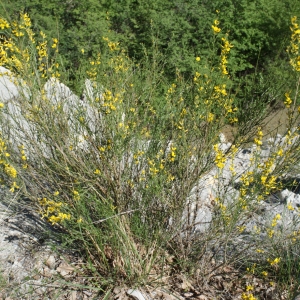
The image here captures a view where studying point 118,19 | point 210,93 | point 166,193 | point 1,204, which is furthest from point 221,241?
point 118,19

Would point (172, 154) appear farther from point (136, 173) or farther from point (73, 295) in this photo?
point (73, 295)

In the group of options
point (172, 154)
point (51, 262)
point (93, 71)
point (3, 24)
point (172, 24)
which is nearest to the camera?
point (172, 154)

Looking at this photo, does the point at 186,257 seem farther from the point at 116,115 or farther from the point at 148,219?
the point at 116,115

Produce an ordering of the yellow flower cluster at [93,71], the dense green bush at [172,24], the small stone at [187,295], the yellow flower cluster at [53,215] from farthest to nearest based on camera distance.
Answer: the dense green bush at [172,24] → the yellow flower cluster at [93,71] → the small stone at [187,295] → the yellow flower cluster at [53,215]

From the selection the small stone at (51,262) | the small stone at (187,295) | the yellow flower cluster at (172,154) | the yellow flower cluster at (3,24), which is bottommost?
the small stone at (187,295)

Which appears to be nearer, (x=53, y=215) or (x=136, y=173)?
(x=53, y=215)

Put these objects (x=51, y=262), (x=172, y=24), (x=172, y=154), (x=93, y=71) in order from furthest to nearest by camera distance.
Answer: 1. (x=172, y=24)
2. (x=93, y=71)
3. (x=51, y=262)
4. (x=172, y=154)

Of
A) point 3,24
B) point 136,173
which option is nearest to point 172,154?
point 136,173

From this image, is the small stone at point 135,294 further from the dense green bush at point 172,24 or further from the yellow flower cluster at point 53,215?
the dense green bush at point 172,24

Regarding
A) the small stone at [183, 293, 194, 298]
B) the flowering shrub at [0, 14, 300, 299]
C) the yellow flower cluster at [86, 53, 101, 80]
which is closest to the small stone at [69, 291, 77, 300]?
the flowering shrub at [0, 14, 300, 299]

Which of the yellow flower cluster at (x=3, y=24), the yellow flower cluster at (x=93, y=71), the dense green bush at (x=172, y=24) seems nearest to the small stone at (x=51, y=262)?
the yellow flower cluster at (x=93, y=71)

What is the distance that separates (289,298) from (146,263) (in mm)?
1122

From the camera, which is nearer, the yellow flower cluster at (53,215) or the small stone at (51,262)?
the yellow flower cluster at (53,215)

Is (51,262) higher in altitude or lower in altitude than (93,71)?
lower
